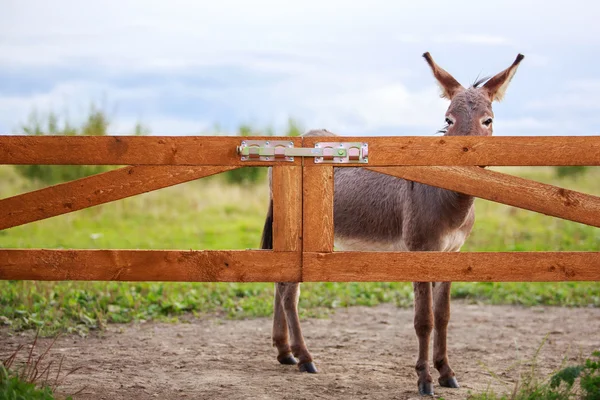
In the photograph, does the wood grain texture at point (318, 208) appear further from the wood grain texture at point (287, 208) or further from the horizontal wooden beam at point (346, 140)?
the horizontal wooden beam at point (346, 140)

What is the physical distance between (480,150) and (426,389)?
221cm

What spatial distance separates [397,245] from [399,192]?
51cm

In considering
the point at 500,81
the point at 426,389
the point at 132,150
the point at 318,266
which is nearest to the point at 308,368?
the point at 426,389

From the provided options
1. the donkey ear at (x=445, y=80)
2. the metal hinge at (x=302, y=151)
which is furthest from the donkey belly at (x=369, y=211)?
the metal hinge at (x=302, y=151)

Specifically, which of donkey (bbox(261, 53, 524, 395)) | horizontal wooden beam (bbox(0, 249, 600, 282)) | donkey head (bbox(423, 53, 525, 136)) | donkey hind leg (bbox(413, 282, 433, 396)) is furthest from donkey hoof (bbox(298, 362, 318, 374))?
donkey head (bbox(423, 53, 525, 136))

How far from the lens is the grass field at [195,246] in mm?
8930

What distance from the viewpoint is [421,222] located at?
618 centimetres

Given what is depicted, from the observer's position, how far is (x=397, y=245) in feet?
22.3

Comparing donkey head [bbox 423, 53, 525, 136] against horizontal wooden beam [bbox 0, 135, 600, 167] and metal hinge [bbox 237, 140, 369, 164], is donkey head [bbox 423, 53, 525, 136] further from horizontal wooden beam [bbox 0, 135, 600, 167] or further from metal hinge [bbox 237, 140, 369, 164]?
metal hinge [bbox 237, 140, 369, 164]

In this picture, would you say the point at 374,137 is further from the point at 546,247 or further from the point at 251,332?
the point at 546,247

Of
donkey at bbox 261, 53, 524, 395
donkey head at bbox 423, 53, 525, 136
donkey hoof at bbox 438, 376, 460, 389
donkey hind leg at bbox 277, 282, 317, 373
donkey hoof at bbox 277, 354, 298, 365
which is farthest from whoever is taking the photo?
donkey hoof at bbox 277, 354, 298, 365

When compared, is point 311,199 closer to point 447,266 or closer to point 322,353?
point 447,266

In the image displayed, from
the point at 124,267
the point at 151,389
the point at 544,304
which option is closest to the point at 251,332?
the point at 151,389

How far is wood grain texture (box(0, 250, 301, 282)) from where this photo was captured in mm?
4770
